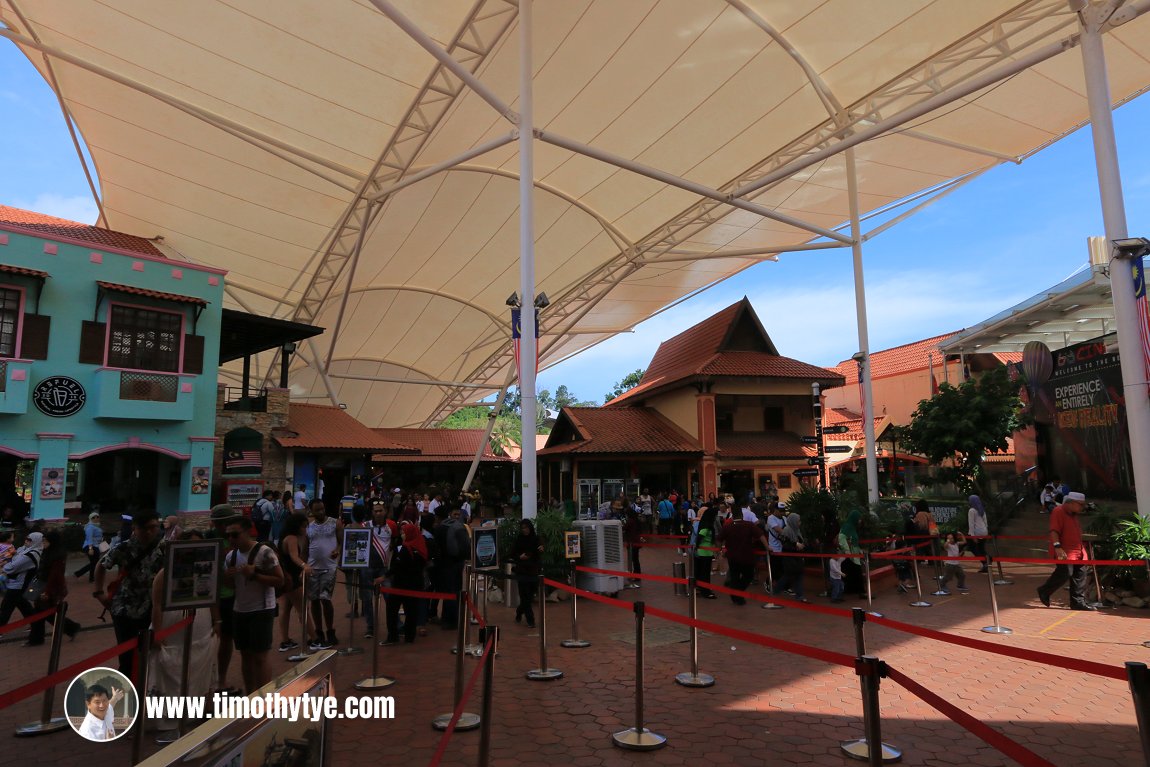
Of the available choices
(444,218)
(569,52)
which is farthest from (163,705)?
(444,218)

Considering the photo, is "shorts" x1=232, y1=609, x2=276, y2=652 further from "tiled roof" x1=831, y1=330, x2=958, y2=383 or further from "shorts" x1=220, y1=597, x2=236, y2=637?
"tiled roof" x1=831, y1=330, x2=958, y2=383

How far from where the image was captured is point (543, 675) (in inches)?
282

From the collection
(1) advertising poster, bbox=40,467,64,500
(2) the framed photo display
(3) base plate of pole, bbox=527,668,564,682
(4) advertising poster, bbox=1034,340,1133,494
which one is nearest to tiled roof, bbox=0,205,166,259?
(1) advertising poster, bbox=40,467,64,500

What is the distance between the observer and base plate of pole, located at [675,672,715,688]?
22.2 feet

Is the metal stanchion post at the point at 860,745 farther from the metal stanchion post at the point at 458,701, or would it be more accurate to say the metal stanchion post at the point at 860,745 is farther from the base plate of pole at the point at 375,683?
the base plate of pole at the point at 375,683

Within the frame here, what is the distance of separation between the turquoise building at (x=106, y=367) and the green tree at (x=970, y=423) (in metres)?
22.1

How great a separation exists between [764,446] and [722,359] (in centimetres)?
415

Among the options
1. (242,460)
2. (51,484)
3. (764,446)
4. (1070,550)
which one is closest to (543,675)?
(1070,550)

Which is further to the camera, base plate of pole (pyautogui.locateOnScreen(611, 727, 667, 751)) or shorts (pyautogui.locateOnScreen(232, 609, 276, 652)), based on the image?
shorts (pyautogui.locateOnScreen(232, 609, 276, 652))

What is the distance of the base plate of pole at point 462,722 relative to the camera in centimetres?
569

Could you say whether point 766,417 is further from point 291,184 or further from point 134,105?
point 134,105

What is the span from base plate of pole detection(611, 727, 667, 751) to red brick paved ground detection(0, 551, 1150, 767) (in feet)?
0.28

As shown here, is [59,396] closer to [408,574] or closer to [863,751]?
[408,574]

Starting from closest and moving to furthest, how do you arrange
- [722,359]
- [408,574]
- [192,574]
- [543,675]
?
[192,574] → [543,675] → [408,574] → [722,359]
